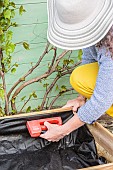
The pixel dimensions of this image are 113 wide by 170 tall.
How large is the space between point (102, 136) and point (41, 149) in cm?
35

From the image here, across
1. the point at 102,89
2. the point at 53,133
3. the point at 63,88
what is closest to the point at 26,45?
the point at 63,88

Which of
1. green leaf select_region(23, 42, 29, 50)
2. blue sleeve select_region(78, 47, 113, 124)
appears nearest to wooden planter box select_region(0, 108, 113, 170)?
blue sleeve select_region(78, 47, 113, 124)

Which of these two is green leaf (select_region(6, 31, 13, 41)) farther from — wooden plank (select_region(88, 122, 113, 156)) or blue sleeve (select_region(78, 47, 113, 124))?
blue sleeve (select_region(78, 47, 113, 124))

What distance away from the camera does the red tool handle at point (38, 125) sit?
1936mm

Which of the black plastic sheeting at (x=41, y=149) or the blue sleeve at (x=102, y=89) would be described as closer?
the blue sleeve at (x=102, y=89)

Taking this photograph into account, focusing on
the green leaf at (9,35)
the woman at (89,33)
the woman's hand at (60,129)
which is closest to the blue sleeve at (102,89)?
the woman at (89,33)

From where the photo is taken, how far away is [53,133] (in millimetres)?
1863

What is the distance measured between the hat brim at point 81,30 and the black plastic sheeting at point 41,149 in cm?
65

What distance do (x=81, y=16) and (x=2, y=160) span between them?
901 mm

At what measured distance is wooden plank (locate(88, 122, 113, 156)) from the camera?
1812 millimetres

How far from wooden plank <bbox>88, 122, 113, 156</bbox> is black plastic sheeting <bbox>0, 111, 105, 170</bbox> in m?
0.03

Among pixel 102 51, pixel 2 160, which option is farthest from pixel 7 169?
pixel 102 51

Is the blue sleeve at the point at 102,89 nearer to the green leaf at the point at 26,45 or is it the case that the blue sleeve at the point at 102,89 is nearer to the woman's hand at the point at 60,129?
the woman's hand at the point at 60,129

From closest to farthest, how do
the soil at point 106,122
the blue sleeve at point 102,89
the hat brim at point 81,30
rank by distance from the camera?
the hat brim at point 81,30 < the blue sleeve at point 102,89 < the soil at point 106,122
